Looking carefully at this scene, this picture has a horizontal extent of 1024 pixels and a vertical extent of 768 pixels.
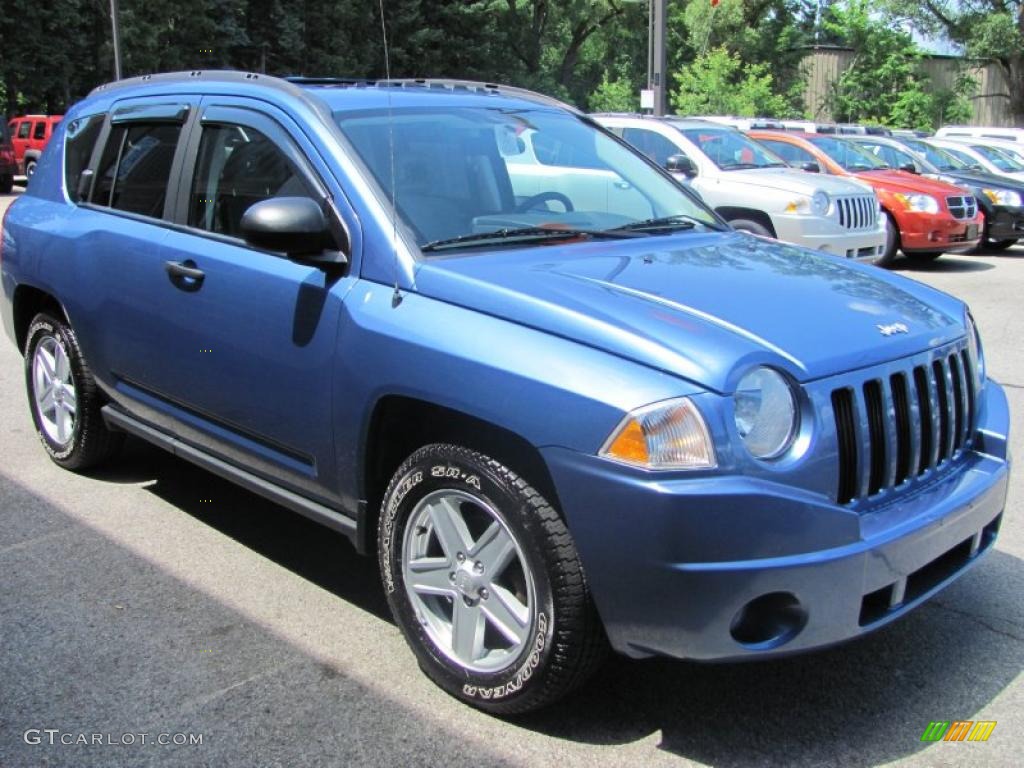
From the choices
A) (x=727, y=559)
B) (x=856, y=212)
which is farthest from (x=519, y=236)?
(x=856, y=212)

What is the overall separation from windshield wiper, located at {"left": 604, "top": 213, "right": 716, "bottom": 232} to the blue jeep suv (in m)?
0.01

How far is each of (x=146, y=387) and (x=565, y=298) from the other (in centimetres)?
217

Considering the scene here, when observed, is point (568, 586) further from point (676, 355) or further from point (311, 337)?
point (311, 337)

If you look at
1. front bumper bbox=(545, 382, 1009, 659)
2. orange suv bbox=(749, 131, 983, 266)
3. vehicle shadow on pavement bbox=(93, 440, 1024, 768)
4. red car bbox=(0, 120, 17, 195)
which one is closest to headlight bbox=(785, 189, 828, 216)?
orange suv bbox=(749, 131, 983, 266)

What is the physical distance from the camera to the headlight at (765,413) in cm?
262

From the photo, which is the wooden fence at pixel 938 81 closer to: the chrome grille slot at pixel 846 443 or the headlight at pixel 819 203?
the headlight at pixel 819 203

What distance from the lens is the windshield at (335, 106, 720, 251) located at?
11.5 feet

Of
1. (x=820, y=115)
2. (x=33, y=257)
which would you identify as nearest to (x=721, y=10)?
(x=820, y=115)

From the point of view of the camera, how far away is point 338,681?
3.26 m

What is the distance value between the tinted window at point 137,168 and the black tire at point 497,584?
6.32 ft

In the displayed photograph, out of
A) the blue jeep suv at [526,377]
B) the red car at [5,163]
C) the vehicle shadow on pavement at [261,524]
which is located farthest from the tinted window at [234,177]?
the red car at [5,163]

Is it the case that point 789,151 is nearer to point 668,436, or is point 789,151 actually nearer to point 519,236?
point 519,236

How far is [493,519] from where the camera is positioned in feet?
9.66

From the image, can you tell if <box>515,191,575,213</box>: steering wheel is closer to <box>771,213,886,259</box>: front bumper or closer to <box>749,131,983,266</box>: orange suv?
<box>771,213,886,259</box>: front bumper
